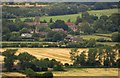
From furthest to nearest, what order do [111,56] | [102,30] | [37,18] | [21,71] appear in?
1. [37,18]
2. [102,30]
3. [111,56]
4. [21,71]

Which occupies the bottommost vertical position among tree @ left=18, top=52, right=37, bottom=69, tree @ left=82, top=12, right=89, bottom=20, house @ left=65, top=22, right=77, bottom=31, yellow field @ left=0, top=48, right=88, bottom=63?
yellow field @ left=0, top=48, right=88, bottom=63

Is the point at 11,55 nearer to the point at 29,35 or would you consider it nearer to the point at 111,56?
the point at 111,56

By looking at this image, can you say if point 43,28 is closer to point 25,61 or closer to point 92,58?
point 92,58

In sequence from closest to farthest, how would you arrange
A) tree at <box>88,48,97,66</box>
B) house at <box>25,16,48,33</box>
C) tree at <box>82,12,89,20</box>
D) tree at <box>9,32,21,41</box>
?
1. tree at <box>88,48,97,66</box>
2. tree at <box>9,32,21,41</box>
3. house at <box>25,16,48,33</box>
4. tree at <box>82,12,89,20</box>

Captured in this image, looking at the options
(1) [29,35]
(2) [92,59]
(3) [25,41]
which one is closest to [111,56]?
(2) [92,59]

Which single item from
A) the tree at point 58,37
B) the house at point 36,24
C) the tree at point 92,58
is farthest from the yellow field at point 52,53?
the house at point 36,24

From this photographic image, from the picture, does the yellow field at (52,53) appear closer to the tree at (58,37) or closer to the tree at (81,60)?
the tree at (81,60)

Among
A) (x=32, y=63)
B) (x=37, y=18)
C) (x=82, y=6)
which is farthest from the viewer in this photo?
(x=82, y=6)

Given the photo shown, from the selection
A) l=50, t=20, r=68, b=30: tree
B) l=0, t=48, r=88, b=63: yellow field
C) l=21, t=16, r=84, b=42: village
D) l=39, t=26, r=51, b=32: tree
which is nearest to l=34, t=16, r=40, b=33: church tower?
l=21, t=16, r=84, b=42: village

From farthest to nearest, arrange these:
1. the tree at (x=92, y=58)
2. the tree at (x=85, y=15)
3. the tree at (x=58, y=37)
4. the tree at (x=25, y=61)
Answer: the tree at (x=85, y=15)
the tree at (x=58, y=37)
the tree at (x=92, y=58)
the tree at (x=25, y=61)

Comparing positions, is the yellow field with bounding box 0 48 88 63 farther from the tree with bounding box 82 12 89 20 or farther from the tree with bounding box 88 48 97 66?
the tree with bounding box 82 12 89 20

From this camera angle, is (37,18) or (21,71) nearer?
(21,71)
